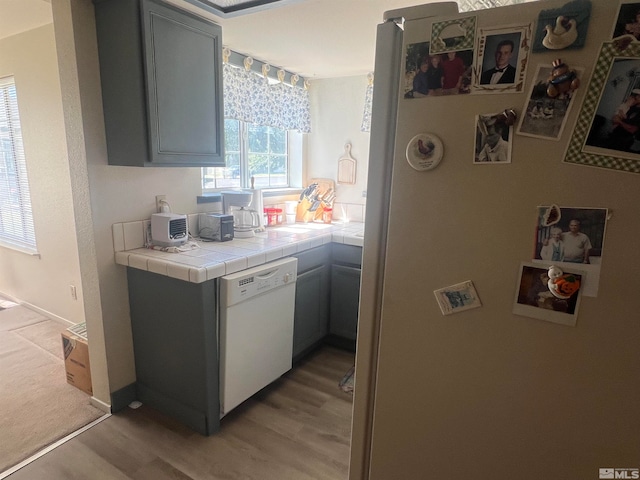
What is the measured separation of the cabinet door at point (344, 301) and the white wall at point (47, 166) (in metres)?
2.01

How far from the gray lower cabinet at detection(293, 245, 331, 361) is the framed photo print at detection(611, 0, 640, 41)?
1935 mm

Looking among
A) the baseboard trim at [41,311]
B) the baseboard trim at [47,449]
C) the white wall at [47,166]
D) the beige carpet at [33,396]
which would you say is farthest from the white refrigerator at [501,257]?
the baseboard trim at [41,311]

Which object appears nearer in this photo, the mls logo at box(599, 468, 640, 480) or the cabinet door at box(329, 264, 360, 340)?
the mls logo at box(599, 468, 640, 480)

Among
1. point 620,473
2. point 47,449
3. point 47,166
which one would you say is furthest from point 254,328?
point 47,166

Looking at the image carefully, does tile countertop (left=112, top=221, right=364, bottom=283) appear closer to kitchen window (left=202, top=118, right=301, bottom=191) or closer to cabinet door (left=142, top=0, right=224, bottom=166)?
cabinet door (left=142, top=0, right=224, bottom=166)

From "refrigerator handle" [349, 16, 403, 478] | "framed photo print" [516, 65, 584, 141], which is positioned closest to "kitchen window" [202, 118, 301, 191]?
"refrigerator handle" [349, 16, 403, 478]

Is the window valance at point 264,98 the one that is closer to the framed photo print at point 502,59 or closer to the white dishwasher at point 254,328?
the white dishwasher at point 254,328

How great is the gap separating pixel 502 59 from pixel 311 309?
2.13 metres

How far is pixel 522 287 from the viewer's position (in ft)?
2.46

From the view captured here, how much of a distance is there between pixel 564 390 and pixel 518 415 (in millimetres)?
113

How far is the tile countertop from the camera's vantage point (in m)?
1.75

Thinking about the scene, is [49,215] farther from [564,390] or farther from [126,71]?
[564,390]

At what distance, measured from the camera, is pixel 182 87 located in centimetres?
194

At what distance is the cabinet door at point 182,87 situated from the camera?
178 cm
